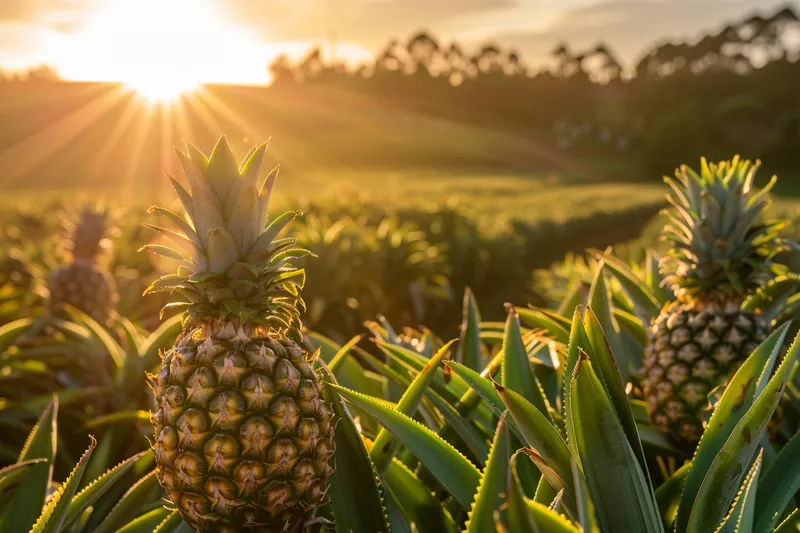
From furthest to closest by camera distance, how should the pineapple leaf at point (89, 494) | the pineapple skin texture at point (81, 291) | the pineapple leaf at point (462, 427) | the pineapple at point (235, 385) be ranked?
1. the pineapple skin texture at point (81, 291)
2. the pineapple leaf at point (462, 427)
3. the pineapple leaf at point (89, 494)
4. the pineapple at point (235, 385)

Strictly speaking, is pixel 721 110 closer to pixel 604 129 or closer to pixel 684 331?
pixel 604 129

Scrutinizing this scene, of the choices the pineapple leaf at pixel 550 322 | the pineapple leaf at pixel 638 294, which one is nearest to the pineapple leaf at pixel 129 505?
the pineapple leaf at pixel 550 322

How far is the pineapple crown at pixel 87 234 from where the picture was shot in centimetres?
493

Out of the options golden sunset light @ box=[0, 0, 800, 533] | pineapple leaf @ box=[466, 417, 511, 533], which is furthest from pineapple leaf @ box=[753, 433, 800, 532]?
pineapple leaf @ box=[466, 417, 511, 533]

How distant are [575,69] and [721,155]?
137 feet

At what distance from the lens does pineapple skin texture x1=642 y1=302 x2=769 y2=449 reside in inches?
102

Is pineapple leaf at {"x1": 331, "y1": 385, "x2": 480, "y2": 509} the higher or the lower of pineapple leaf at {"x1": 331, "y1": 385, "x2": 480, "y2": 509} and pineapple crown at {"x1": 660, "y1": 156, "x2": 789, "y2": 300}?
the lower

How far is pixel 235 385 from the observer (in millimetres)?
1747

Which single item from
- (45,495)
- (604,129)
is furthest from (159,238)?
(604,129)

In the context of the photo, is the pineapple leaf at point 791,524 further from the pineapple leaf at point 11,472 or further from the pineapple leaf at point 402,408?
the pineapple leaf at point 11,472

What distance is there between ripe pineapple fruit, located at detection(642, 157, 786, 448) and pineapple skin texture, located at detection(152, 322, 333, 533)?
1554 millimetres

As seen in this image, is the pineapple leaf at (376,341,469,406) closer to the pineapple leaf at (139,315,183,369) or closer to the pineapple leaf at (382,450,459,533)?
the pineapple leaf at (382,450,459,533)

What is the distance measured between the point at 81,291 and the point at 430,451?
3.84 meters

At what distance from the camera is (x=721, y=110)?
53688 millimetres
